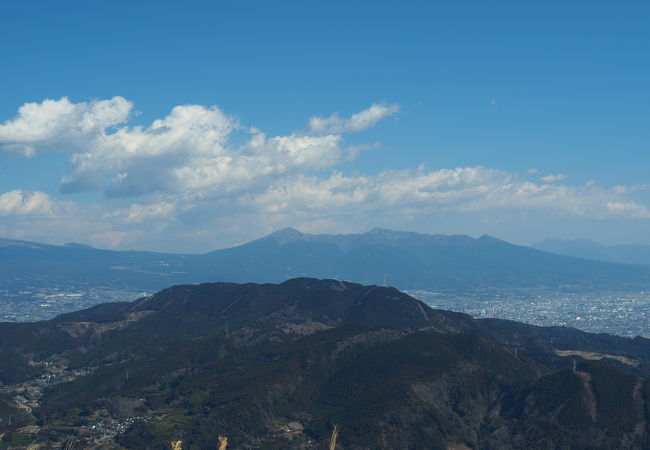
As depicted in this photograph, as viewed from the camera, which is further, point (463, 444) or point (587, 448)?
point (463, 444)

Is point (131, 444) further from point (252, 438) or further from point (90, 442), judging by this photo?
point (252, 438)

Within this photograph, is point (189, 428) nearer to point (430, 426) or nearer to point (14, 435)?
point (14, 435)

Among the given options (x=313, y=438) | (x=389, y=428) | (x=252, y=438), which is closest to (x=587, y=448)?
(x=389, y=428)

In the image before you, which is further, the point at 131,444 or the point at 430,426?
the point at 430,426

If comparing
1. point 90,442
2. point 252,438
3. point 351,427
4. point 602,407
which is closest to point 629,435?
point 602,407

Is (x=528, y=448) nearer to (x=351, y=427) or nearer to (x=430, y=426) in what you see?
(x=430, y=426)

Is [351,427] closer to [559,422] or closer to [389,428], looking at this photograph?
[389,428]

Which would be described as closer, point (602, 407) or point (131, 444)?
point (131, 444)

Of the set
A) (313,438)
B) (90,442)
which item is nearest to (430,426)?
(313,438)
